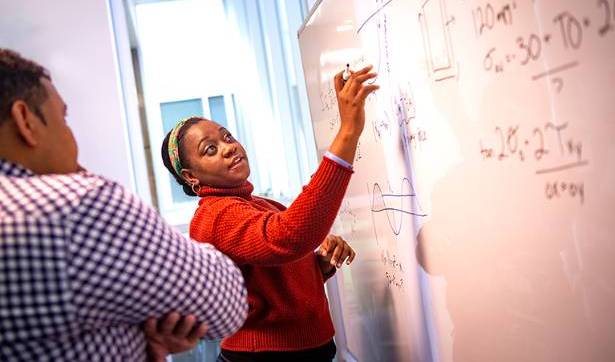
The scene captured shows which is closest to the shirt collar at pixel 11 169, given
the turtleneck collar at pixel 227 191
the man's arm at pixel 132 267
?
the man's arm at pixel 132 267

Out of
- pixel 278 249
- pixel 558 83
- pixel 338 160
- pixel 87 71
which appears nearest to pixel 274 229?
pixel 278 249

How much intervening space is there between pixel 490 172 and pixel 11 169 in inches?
28.3

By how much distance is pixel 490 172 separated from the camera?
841mm

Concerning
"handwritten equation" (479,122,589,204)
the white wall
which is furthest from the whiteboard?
the white wall

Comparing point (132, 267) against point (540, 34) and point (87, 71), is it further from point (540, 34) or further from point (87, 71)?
point (87, 71)

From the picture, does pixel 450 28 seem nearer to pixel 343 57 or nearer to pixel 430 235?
pixel 430 235

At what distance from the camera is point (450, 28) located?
0.88 m

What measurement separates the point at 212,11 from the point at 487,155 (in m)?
2.57

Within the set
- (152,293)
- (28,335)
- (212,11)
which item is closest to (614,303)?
(152,293)

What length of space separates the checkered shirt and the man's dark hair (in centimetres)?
8

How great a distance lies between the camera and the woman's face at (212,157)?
1235mm

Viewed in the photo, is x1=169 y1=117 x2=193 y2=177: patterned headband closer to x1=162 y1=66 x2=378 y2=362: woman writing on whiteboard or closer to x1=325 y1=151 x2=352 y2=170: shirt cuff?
x1=162 y1=66 x2=378 y2=362: woman writing on whiteboard

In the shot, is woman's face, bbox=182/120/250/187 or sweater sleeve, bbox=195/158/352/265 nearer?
sweater sleeve, bbox=195/158/352/265

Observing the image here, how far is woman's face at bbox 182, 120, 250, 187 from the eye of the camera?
1235 mm
